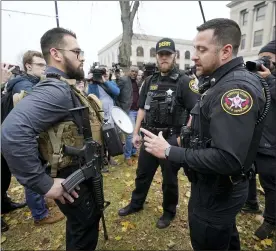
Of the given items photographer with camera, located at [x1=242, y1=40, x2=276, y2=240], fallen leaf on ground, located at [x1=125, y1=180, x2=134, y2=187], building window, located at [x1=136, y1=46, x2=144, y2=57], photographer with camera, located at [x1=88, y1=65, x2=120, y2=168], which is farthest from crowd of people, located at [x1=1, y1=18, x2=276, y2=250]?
building window, located at [x1=136, y1=46, x2=144, y2=57]

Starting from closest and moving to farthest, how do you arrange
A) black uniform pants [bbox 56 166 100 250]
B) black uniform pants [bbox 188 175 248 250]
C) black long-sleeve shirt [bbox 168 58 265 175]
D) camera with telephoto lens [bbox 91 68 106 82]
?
black long-sleeve shirt [bbox 168 58 265 175]
black uniform pants [bbox 188 175 248 250]
black uniform pants [bbox 56 166 100 250]
camera with telephoto lens [bbox 91 68 106 82]

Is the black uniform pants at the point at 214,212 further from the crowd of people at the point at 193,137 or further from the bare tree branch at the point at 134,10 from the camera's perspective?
the bare tree branch at the point at 134,10

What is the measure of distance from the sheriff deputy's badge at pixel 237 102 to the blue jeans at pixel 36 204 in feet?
8.66

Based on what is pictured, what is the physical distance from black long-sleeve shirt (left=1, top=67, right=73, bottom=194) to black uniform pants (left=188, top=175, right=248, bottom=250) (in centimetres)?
117

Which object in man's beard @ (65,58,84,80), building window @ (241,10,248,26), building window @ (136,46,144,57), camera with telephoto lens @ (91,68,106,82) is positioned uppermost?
building window @ (241,10,248,26)

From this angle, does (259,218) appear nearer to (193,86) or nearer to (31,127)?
(193,86)

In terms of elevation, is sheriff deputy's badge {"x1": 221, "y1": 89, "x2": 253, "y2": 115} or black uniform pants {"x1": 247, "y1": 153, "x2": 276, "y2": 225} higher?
sheriff deputy's badge {"x1": 221, "y1": 89, "x2": 253, "y2": 115}

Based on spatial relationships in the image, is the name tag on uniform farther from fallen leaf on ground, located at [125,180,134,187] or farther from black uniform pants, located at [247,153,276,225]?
fallen leaf on ground, located at [125,180,134,187]

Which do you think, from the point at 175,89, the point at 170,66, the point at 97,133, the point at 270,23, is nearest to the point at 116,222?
the point at 97,133

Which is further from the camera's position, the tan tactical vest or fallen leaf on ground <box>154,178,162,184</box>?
fallen leaf on ground <box>154,178,162,184</box>

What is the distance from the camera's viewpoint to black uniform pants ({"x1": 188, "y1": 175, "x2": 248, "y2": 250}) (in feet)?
5.20

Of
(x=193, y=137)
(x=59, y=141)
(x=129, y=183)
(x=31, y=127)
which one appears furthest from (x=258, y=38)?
(x=31, y=127)

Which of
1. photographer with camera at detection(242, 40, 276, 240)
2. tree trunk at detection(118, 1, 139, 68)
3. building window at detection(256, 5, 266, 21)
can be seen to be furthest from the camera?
building window at detection(256, 5, 266, 21)

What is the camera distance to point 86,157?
1.77 m
